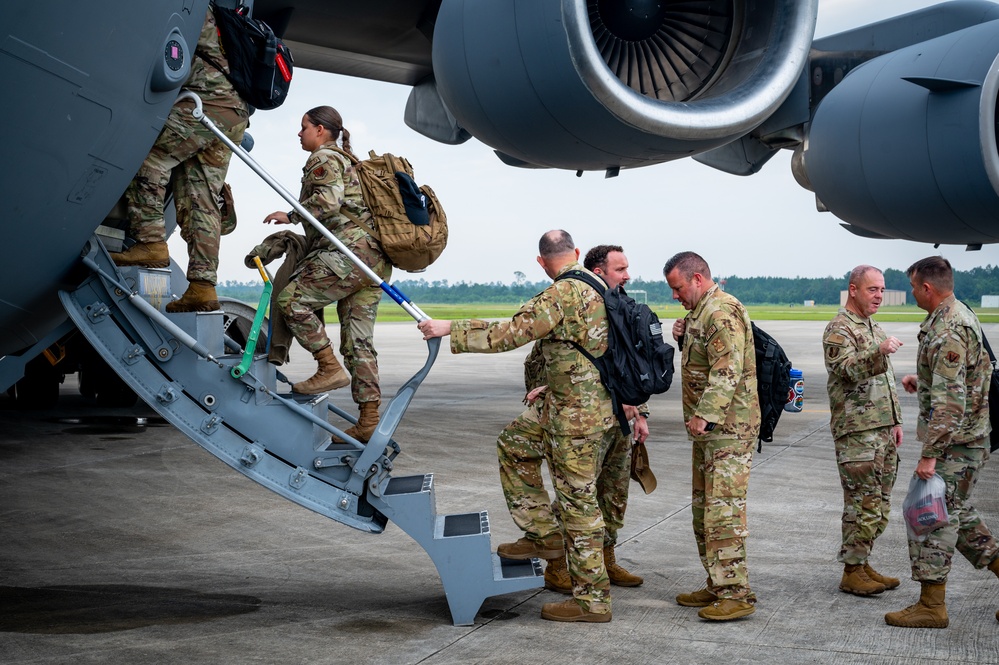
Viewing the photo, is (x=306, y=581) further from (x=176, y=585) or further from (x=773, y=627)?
(x=773, y=627)

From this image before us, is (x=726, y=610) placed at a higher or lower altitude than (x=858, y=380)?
lower

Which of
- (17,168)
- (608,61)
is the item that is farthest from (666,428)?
(17,168)

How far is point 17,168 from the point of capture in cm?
381

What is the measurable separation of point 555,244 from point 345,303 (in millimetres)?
1069

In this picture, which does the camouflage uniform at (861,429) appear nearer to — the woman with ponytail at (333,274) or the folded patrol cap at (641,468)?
the folded patrol cap at (641,468)

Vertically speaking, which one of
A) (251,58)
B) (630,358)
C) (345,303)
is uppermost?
(251,58)

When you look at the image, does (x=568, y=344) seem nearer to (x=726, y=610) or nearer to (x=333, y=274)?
(x=333, y=274)

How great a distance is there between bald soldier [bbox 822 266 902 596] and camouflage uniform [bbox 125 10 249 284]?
10.1 feet

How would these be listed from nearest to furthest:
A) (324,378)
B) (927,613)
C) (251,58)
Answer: (927,613)
(251,58)
(324,378)

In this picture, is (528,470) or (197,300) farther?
(528,470)

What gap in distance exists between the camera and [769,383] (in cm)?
496

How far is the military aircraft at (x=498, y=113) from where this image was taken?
3.94m

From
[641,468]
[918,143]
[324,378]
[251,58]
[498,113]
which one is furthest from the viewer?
[918,143]

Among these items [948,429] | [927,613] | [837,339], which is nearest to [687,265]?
[837,339]
